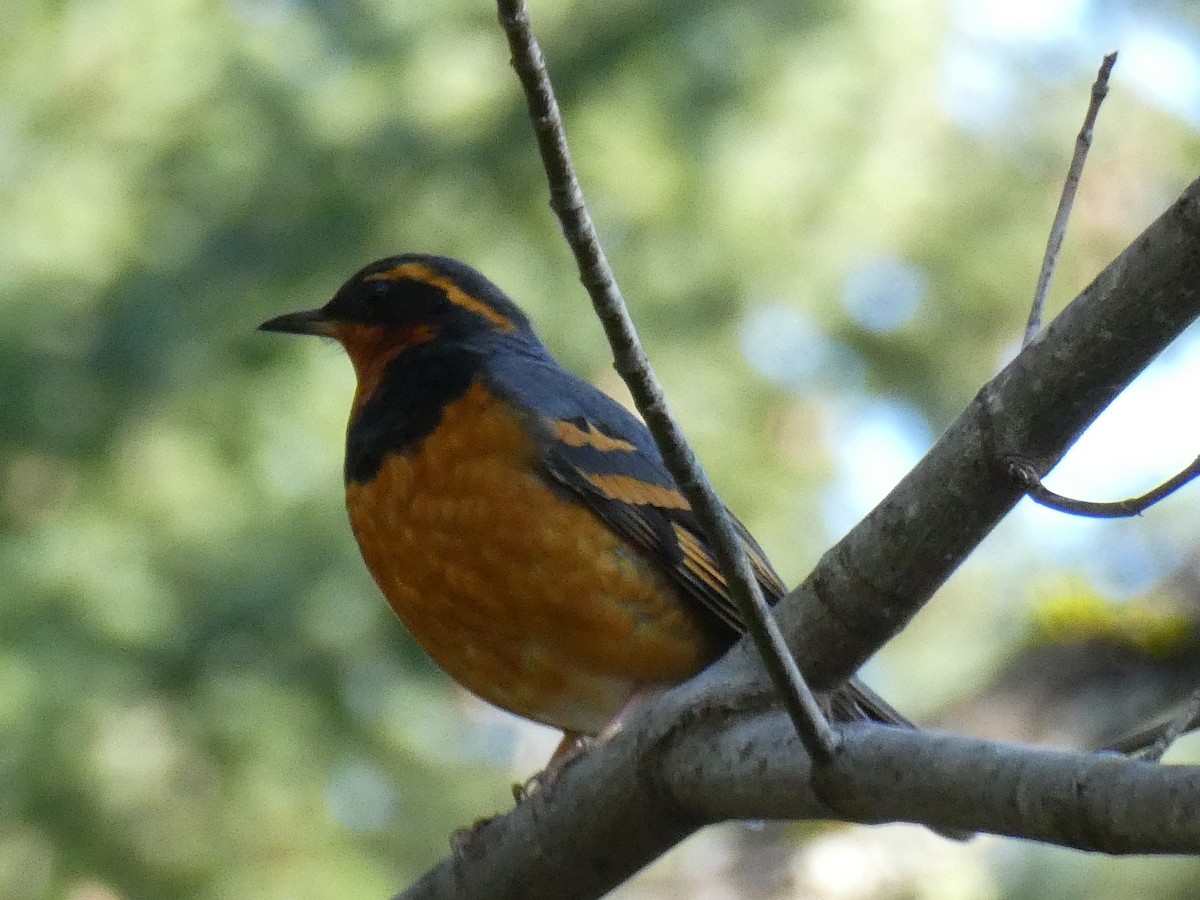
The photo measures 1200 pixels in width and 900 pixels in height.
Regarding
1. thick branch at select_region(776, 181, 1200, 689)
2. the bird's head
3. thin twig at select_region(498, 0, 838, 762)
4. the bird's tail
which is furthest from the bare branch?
the bird's head

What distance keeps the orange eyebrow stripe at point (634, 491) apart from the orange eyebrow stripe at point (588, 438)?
4.7 inches

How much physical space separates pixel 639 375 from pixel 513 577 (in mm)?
1640

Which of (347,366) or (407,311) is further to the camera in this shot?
(347,366)

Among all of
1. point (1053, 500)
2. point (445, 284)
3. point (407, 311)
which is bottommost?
point (1053, 500)

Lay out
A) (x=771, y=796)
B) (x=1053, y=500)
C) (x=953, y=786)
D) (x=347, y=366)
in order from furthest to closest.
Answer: (x=347, y=366) → (x=771, y=796) → (x=1053, y=500) → (x=953, y=786)

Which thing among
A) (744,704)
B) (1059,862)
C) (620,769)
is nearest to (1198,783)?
(744,704)

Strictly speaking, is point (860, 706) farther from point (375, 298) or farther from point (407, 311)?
point (375, 298)

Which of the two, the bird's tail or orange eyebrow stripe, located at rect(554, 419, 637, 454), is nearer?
the bird's tail

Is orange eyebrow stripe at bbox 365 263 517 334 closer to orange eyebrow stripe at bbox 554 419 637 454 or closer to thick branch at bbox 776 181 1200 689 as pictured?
orange eyebrow stripe at bbox 554 419 637 454

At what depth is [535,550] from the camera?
4121 millimetres

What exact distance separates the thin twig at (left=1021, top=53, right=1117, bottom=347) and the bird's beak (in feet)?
9.09

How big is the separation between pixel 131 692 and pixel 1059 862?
3.89 metres

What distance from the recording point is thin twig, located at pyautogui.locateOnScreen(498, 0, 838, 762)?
229 cm

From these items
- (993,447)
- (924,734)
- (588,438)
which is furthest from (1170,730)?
(588,438)
